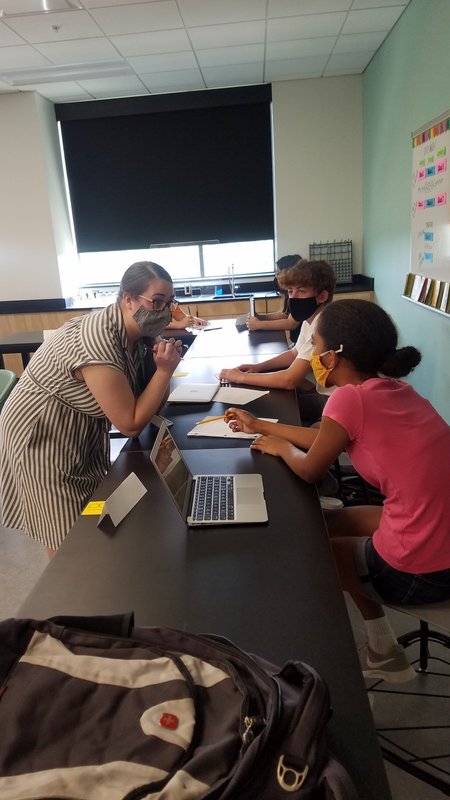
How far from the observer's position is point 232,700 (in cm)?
66

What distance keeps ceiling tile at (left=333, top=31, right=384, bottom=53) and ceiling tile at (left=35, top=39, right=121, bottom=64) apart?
5.82 ft

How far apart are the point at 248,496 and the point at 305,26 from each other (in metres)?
3.90

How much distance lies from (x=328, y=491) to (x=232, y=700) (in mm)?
1428

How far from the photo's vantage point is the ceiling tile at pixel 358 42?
13.3ft

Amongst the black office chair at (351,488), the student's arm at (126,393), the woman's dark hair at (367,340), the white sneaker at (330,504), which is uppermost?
the woman's dark hair at (367,340)

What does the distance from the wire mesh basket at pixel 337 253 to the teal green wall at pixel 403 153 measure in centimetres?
22

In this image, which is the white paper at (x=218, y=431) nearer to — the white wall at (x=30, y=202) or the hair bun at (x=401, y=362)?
the hair bun at (x=401, y=362)

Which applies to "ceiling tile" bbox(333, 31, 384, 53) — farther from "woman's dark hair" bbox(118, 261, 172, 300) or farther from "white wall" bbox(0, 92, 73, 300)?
"woman's dark hair" bbox(118, 261, 172, 300)

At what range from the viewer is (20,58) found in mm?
4039

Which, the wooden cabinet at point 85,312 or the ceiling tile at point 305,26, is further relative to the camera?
the wooden cabinet at point 85,312

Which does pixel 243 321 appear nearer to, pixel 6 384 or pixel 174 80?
pixel 6 384

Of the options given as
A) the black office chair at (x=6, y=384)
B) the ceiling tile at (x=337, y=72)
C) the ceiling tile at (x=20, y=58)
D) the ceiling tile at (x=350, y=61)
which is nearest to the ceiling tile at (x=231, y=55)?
the ceiling tile at (x=350, y=61)

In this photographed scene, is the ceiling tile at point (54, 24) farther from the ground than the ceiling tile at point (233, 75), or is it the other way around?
the ceiling tile at point (233, 75)

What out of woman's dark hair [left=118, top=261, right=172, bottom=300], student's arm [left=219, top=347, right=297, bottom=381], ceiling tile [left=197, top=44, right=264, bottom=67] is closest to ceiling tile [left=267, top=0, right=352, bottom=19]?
ceiling tile [left=197, top=44, right=264, bottom=67]
